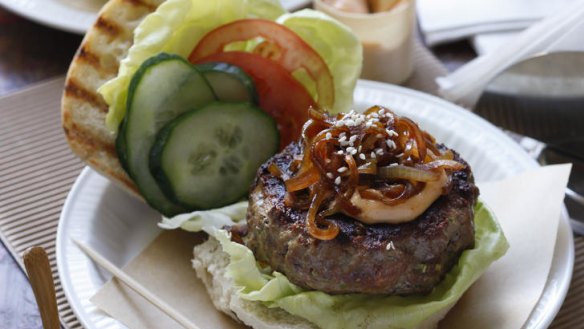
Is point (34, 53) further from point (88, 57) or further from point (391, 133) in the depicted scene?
point (391, 133)

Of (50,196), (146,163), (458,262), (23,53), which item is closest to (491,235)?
(458,262)

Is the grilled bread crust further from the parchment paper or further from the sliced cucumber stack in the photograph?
the parchment paper

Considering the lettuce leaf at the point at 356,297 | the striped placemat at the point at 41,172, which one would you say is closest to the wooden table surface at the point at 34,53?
the striped placemat at the point at 41,172

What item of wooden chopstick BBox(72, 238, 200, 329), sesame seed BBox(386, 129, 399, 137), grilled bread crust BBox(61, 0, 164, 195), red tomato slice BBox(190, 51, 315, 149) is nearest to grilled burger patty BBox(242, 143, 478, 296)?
sesame seed BBox(386, 129, 399, 137)

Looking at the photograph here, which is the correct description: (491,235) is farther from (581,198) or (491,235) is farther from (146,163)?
(146,163)

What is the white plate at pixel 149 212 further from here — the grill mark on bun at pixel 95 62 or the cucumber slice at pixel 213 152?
the grill mark on bun at pixel 95 62

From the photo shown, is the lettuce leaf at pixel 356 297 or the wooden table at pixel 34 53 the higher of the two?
the lettuce leaf at pixel 356 297
